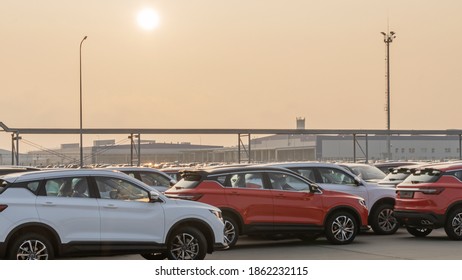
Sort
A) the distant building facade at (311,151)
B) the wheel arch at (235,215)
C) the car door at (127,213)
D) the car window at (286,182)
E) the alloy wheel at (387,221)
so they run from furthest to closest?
1. the distant building facade at (311,151)
2. the alloy wheel at (387,221)
3. the car window at (286,182)
4. the wheel arch at (235,215)
5. the car door at (127,213)

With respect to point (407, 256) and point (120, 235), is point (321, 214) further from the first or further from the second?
point (120, 235)

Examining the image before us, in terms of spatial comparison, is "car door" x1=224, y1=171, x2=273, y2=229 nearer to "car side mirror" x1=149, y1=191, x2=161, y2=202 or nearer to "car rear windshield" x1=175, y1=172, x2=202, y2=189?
"car rear windshield" x1=175, y1=172, x2=202, y2=189

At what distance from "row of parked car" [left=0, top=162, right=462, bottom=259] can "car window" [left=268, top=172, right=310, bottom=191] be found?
0.07ft

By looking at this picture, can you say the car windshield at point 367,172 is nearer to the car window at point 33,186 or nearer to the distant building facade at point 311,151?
the car window at point 33,186

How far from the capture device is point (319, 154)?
2569 inches

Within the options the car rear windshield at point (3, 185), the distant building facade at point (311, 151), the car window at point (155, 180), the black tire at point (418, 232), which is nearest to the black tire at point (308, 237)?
the black tire at point (418, 232)

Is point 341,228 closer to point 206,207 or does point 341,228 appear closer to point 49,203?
point 206,207

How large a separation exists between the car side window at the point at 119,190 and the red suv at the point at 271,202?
120 inches

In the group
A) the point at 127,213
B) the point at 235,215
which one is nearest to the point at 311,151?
the point at 235,215

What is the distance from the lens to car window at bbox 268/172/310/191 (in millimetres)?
17266

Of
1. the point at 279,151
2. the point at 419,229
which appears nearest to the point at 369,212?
the point at 419,229

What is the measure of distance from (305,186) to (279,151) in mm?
57218

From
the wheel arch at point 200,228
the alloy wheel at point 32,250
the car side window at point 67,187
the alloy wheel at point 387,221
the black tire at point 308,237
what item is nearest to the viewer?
the alloy wheel at point 32,250

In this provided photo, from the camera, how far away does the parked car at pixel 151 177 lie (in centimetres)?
2078
